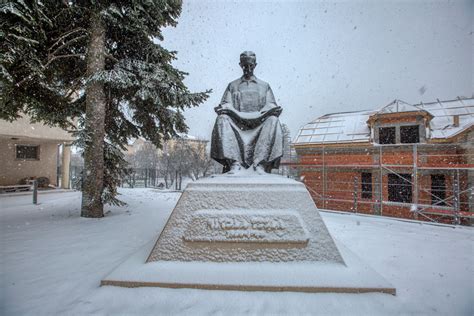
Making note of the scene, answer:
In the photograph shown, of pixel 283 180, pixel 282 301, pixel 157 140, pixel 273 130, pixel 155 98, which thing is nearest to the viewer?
pixel 282 301

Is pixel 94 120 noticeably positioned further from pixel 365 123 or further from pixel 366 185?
pixel 365 123

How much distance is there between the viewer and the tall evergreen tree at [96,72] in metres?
4.58

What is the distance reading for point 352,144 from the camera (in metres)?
11.2

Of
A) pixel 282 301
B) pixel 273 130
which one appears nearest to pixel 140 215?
pixel 273 130

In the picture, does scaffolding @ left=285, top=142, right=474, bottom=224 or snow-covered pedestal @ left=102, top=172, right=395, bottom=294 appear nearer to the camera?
snow-covered pedestal @ left=102, top=172, right=395, bottom=294

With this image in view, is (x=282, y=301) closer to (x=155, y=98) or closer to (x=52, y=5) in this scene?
(x=155, y=98)

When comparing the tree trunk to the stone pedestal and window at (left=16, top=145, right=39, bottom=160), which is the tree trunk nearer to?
the stone pedestal

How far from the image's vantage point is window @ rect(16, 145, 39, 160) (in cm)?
1311

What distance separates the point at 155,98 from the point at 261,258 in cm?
457

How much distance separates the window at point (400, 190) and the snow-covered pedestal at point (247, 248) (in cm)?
971

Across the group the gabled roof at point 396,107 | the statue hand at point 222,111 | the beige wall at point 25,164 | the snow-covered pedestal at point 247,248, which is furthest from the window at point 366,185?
the beige wall at point 25,164

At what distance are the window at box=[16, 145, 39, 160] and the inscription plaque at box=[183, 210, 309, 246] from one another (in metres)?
15.6

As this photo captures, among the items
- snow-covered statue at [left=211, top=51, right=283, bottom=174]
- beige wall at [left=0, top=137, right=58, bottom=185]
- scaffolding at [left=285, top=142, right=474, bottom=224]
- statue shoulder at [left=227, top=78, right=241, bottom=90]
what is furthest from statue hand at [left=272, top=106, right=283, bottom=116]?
beige wall at [left=0, top=137, right=58, bottom=185]

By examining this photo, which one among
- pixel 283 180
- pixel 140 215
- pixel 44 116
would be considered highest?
pixel 44 116
